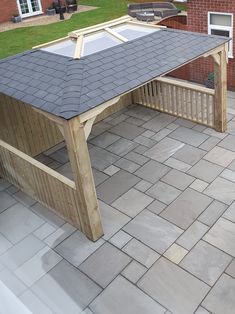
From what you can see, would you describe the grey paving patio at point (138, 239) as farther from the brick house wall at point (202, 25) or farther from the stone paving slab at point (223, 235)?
the brick house wall at point (202, 25)

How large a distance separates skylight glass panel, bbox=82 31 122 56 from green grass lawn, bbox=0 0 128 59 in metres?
12.0

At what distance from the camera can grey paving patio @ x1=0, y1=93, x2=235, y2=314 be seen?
5.41m

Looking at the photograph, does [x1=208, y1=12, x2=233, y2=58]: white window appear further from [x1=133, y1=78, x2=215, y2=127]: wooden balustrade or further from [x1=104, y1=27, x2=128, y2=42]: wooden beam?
[x1=104, y1=27, x2=128, y2=42]: wooden beam

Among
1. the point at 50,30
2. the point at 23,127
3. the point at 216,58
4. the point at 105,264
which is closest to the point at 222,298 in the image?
the point at 105,264

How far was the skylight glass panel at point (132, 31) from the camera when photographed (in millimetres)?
7761

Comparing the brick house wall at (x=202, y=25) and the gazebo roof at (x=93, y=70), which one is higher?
the gazebo roof at (x=93, y=70)

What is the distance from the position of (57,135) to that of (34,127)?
823 mm

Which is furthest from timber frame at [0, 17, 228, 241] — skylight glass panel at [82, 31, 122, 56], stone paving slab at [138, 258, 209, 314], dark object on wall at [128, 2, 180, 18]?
dark object on wall at [128, 2, 180, 18]

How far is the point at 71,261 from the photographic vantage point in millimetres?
6188

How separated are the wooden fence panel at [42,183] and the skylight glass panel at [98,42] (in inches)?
92.9

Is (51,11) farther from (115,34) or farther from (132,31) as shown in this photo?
(115,34)

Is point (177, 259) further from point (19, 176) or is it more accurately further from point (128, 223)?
point (19, 176)

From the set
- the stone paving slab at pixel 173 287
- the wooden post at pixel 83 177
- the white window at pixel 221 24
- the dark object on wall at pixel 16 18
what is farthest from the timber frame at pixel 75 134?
the dark object on wall at pixel 16 18

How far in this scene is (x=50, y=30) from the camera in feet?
71.2
